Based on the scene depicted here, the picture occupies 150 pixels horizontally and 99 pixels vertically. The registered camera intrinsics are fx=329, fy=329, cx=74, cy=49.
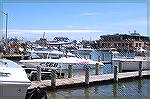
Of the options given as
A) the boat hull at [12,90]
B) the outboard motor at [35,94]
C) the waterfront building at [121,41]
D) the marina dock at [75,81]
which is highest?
the waterfront building at [121,41]

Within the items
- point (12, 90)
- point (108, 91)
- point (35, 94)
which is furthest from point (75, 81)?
point (12, 90)

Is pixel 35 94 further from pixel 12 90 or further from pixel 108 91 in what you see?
pixel 108 91

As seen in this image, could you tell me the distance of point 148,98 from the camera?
1848 centimetres

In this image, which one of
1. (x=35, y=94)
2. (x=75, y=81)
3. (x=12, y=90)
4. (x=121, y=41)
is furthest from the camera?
(x=121, y=41)

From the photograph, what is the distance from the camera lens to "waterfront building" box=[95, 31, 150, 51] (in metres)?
92.6

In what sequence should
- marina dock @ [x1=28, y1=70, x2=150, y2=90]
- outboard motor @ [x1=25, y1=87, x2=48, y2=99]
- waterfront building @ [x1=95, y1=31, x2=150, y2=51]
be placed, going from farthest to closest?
waterfront building @ [x1=95, y1=31, x2=150, y2=51] → marina dock @ [x1=28, y1=70, x2=150, y2=90] → outboard motor @ [x1=25, y1=87, x2=48, y2=99]

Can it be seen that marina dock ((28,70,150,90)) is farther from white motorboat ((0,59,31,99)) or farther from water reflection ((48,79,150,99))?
white motorboat ((0,59,31,99))

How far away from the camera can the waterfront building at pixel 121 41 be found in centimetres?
9256

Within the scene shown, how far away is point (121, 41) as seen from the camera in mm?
93438

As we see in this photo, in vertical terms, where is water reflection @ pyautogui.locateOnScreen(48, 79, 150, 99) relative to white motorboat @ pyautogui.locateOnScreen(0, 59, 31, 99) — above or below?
below

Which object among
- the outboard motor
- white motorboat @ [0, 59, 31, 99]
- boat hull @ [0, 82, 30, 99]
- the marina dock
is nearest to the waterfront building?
the marina dock

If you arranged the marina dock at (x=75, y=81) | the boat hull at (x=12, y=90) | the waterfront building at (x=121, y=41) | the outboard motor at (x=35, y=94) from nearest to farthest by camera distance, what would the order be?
the boat hull at (x=12, y=90) → the outboard motor at (x=35, y=94) → the marina dock at (x=75, y=81) → the waterfront building at (x=121, y=41)

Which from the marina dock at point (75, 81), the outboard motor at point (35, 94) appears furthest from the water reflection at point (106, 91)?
the outboard motor at point (35, 94)

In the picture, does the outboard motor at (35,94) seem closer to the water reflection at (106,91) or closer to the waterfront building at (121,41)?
the water reflection at (106,91)
